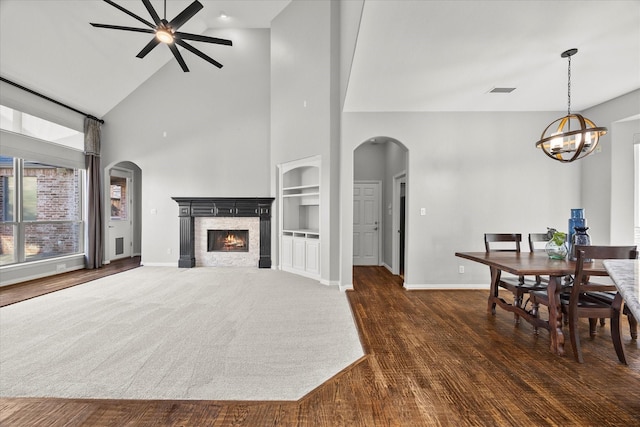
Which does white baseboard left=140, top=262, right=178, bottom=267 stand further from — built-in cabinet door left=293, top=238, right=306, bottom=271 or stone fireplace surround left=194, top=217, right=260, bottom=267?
built-in cabinet door left=293, top=238, right=306, bottom=271

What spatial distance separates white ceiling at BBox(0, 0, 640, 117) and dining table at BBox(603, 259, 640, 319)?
6.41 feet

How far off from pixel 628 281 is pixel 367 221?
20.2 feet

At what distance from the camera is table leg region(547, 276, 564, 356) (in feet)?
8.59

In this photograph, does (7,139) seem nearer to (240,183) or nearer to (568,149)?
(240,183)

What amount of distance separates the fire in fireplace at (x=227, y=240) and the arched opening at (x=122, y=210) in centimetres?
237

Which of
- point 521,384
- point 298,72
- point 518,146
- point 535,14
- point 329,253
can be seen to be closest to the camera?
point 521,384

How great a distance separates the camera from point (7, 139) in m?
4.95

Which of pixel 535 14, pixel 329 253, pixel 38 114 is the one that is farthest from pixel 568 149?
pixel 38 114

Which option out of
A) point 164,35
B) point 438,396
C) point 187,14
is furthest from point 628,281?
point 164,35

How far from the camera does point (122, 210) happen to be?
310 inches

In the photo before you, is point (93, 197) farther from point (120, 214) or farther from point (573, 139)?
point (573, 139)

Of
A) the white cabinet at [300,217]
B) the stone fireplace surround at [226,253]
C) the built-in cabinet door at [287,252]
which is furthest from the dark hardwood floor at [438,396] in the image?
the stone fireplace surround at [226,253]

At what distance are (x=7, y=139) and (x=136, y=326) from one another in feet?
13.9

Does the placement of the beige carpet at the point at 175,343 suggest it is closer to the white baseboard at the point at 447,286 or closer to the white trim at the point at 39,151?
the white baseboard at the point at 447,286
